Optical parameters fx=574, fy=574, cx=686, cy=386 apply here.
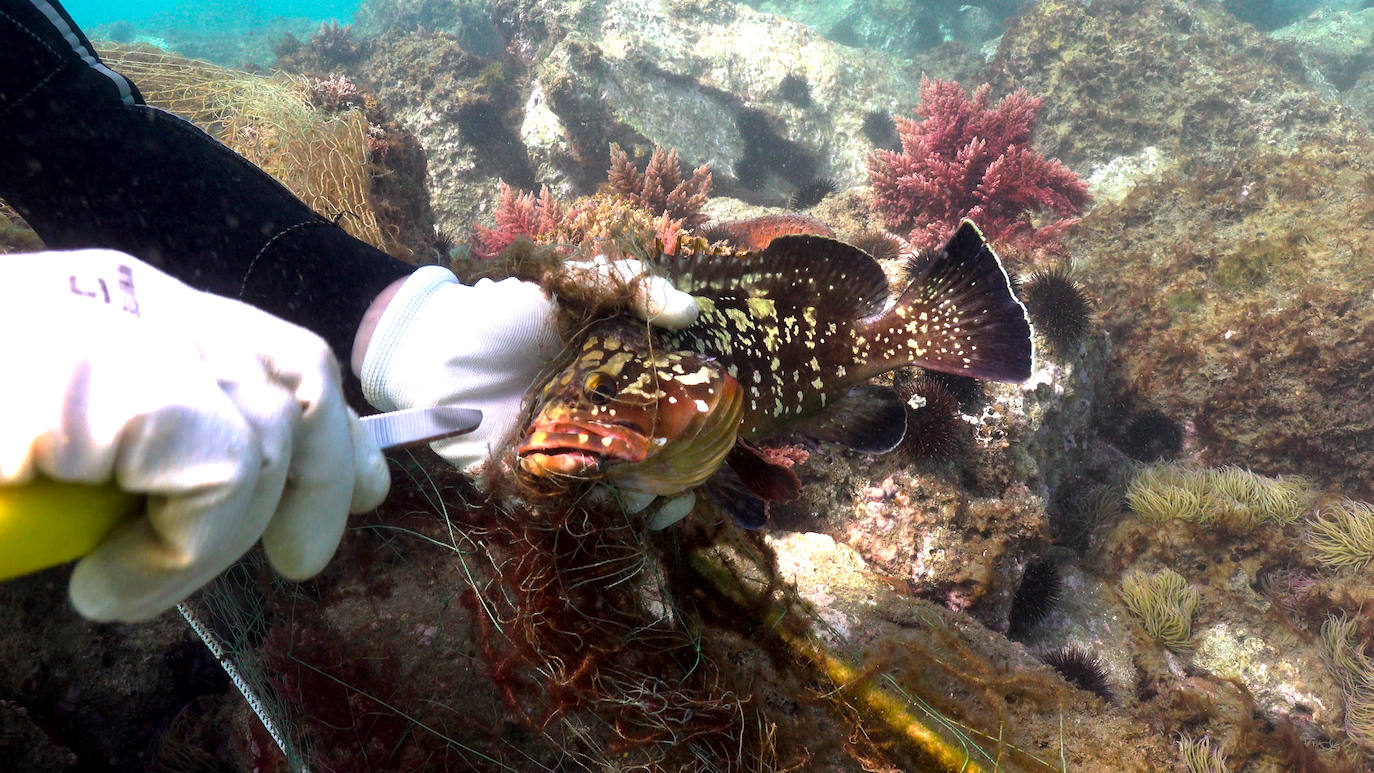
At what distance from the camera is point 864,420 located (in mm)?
3385

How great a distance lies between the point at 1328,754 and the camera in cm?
462

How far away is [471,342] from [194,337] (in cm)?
117

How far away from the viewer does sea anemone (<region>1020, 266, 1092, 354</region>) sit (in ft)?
15.9

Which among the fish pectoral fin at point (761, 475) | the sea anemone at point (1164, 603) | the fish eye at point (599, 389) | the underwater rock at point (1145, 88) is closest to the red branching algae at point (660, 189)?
the fish pectoral fin at point (761, 475)

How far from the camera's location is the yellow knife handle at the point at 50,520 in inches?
33.1

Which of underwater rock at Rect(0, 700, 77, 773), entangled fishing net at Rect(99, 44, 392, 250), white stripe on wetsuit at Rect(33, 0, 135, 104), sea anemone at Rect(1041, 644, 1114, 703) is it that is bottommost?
sea anemone at Rect(1041, 644, 1114, 703)

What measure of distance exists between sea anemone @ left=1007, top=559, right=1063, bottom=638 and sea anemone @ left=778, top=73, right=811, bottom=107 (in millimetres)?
10600

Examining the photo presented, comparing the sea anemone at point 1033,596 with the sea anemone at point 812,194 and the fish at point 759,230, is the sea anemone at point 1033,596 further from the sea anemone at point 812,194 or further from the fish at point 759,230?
the sea anemone at point 812,194

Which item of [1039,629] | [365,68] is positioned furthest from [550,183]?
[1039,629]

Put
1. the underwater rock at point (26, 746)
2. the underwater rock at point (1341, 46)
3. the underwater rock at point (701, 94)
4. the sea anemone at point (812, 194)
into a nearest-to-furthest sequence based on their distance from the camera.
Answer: the underwater rock at point (26, 746) < the sea anemone at point (812, 194) < the underwater rock at point (701, 94) < the underwater rock at point (1341, 46)

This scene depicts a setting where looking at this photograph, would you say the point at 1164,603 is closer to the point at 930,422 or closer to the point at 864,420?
→ the point at 930,422

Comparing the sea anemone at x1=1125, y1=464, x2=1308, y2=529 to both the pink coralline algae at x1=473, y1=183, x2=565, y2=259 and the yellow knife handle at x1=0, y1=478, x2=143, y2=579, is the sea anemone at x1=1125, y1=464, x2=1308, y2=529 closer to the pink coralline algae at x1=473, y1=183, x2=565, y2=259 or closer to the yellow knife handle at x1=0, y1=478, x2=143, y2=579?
the pink coralline algae at x1=473, y1=183, x2=565, y2=259

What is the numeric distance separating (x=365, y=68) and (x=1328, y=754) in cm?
1847

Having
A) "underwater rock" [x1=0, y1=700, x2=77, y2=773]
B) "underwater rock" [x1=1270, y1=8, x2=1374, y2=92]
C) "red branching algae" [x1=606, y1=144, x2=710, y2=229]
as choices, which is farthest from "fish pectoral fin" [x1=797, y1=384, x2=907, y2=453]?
"underwater rock" [x1=1270, y1=8, x2=1374, y2=92]
